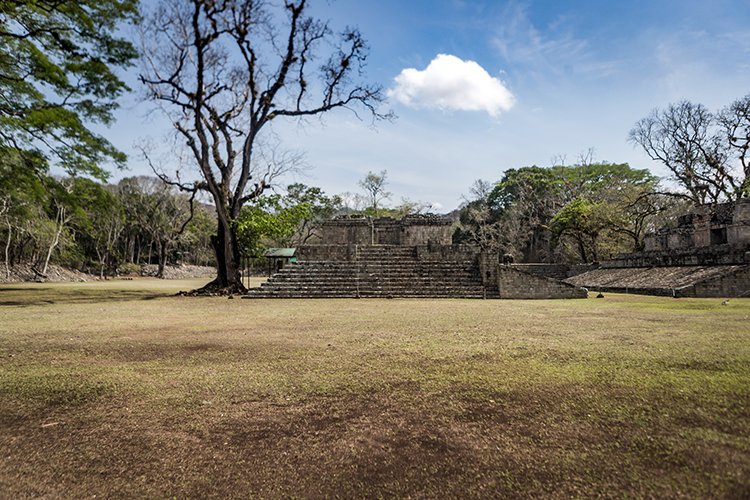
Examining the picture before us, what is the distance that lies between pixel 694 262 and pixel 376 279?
11353 mm

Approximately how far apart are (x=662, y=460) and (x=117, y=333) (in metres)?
6.55

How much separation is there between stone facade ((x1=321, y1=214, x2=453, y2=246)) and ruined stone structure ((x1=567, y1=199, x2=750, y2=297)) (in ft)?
23.1

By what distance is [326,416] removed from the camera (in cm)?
254

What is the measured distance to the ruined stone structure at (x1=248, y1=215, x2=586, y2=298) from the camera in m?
13.0

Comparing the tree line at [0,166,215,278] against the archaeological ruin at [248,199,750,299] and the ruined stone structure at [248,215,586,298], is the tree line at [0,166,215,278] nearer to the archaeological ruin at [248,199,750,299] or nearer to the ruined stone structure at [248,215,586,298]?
the ruined stone structure at [248,215,586,298]

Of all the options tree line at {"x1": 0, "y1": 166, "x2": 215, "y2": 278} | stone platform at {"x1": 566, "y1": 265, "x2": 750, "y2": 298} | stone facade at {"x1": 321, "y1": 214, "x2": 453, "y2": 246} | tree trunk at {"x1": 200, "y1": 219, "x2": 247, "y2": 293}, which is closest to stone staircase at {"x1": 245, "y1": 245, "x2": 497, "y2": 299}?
tree trunk at {"x1": 200, "y1": 219, "x2": 247, "y2": 293}

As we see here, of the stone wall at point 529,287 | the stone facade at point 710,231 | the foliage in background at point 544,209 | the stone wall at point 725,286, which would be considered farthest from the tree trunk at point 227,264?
the foliage in background at point 544,209

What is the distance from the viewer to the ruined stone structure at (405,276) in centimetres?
1297

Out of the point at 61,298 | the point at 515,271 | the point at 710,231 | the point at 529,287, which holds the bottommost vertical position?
the point at 61,298

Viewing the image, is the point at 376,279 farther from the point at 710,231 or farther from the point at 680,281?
the point at 710,231

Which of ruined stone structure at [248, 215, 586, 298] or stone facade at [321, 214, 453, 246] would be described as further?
stone facade at [321, 214, 453, 246]

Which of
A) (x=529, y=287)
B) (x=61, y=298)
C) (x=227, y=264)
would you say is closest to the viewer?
(x=61, y=298)

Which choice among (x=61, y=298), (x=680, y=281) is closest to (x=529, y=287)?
(x=680, y=281)

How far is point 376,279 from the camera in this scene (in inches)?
560
